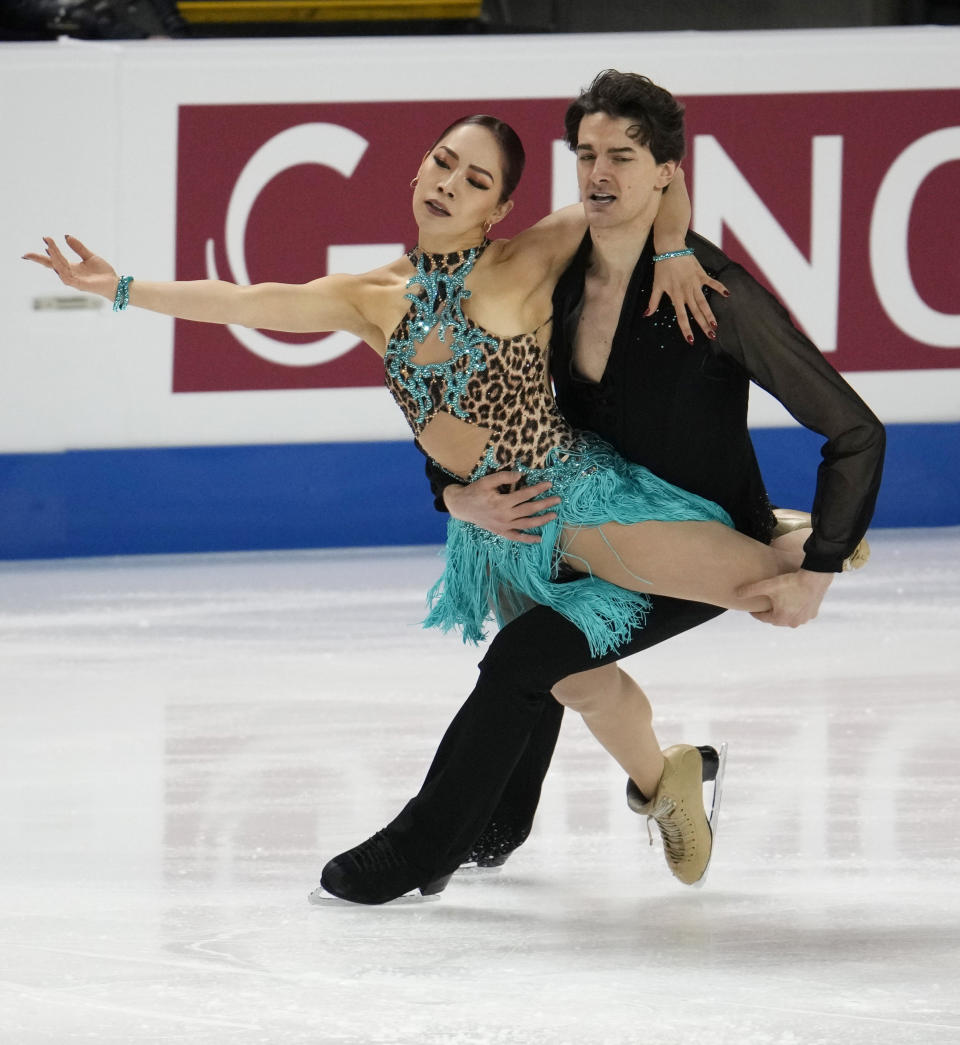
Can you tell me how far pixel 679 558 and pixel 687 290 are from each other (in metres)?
0.37

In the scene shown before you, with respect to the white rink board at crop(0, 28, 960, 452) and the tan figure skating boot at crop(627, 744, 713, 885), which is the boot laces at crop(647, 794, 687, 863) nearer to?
the tan figure skating boot at crop(627, 744, 713, 885)

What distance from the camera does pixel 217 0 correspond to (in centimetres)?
651

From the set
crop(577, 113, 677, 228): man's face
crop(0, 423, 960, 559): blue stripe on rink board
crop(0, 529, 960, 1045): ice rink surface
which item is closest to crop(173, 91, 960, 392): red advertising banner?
crop(0, 423, 960, 559): blue stripe on rink board

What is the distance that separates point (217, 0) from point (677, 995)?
506cm

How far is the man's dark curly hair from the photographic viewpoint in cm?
251

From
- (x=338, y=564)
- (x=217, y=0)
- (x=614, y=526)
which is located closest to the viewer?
(x=614, y=526)

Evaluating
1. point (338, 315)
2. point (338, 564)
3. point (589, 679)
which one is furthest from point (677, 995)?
point (338, 564)

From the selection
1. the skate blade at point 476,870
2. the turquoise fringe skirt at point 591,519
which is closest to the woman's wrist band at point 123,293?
the turquoise fringe skirt at point 591,519

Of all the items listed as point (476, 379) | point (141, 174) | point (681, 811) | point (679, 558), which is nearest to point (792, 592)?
point (679, 558)

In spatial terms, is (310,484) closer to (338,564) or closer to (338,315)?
(338,564)

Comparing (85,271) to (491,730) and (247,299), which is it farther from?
(491,730)

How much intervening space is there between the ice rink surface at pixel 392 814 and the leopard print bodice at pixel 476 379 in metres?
0.66

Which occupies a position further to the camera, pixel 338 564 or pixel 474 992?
pixel 338 564

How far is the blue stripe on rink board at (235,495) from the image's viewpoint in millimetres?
5508
